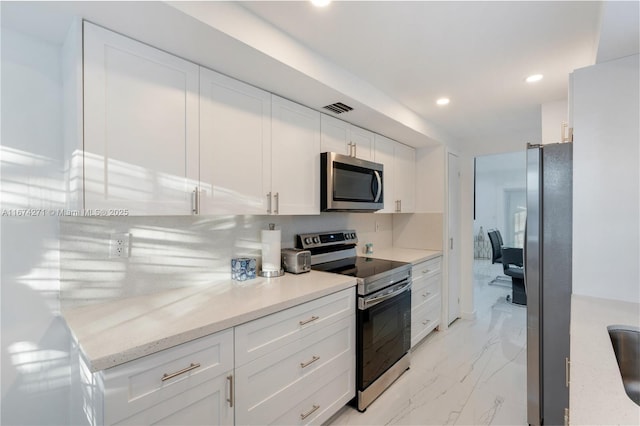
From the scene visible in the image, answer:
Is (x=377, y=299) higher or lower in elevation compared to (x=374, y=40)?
lower

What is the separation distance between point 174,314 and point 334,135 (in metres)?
1.73

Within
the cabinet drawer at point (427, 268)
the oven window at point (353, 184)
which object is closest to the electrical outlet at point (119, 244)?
the oven window at point (353, 184)

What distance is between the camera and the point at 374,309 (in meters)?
2.16

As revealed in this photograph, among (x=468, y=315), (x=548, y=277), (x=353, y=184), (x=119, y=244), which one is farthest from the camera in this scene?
(x=468, y=315)

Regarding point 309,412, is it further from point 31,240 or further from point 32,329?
point 31,240

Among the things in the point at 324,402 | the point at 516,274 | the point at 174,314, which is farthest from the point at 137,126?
the point at 516,274

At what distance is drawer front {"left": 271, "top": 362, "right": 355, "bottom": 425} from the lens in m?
1.65

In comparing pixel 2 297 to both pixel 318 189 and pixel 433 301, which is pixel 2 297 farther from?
pixel 433 301

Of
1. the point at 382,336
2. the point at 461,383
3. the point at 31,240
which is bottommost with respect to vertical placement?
the point at 461,383

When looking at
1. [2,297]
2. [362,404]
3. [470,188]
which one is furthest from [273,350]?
[470,188]

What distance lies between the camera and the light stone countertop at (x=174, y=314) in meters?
1.07

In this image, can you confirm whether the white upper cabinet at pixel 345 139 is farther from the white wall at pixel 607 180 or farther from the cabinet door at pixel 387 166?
the white wall at pixel 607 180

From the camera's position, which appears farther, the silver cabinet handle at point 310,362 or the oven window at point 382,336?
the oven window at point 382,336

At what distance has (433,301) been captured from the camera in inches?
131
